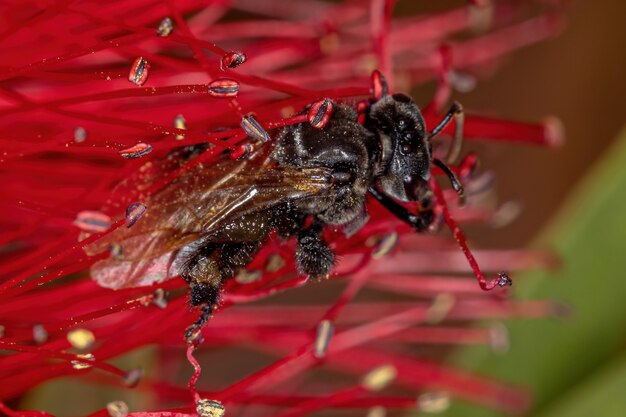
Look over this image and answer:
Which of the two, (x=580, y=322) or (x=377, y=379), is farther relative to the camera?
(x=580, y=322)

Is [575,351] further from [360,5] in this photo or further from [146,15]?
[146,15]

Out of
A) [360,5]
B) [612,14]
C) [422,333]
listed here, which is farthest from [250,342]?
[612,14]

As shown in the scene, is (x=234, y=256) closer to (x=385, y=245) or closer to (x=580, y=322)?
(x=385, y=245)

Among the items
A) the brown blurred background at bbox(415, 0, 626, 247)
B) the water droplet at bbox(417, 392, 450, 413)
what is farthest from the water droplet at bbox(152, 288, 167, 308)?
the brown blurred background at bbox(415, 0, 626, 247)

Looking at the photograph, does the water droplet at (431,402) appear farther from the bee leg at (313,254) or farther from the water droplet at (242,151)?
the water droplet at (242,151)

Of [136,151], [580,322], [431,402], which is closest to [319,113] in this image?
[136,151]

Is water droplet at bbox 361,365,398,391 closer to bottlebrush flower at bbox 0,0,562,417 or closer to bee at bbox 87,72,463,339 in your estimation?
bottlebrush flower at bbox 0,0,562,417

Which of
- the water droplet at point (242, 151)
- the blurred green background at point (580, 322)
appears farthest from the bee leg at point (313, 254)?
the blurred green background at point (580, 322)
